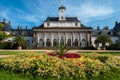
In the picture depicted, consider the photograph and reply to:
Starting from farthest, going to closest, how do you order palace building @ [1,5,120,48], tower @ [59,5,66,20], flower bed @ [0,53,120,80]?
tower @ [59,5,66,20]
palace building @ [1,5,120,48]
flower bed @ [0,53,120,80]

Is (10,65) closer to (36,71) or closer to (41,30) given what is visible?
(36,71)

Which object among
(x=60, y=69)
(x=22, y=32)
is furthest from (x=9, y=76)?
(x=22, y=32)

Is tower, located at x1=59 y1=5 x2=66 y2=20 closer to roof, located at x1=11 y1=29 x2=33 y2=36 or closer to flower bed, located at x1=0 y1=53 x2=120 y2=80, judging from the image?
roof, located at x1=11 y1=29 x2=33 y2=36

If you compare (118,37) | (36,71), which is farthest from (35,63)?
(118,37)

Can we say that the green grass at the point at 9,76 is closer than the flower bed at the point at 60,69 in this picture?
Yes

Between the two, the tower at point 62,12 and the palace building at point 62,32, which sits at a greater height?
the tower at point 62,12

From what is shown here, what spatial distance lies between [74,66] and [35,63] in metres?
1.87

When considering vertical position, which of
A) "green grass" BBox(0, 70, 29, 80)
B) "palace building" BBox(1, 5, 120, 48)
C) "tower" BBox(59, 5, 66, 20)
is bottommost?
"green grass" BBox(0, 70, 29, 80)

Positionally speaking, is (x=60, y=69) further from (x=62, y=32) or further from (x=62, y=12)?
(x=62, y=12)

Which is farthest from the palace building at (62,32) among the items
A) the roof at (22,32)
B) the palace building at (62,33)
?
the roof at (22,32)

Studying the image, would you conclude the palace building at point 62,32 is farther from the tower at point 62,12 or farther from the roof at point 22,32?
the roof at point 22,32

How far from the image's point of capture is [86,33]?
6725 cm

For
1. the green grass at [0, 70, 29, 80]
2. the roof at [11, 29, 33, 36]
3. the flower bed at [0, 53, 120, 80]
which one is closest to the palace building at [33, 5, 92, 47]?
the roof at [11, 29, 33, 36]

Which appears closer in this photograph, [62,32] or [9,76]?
[9,76]
